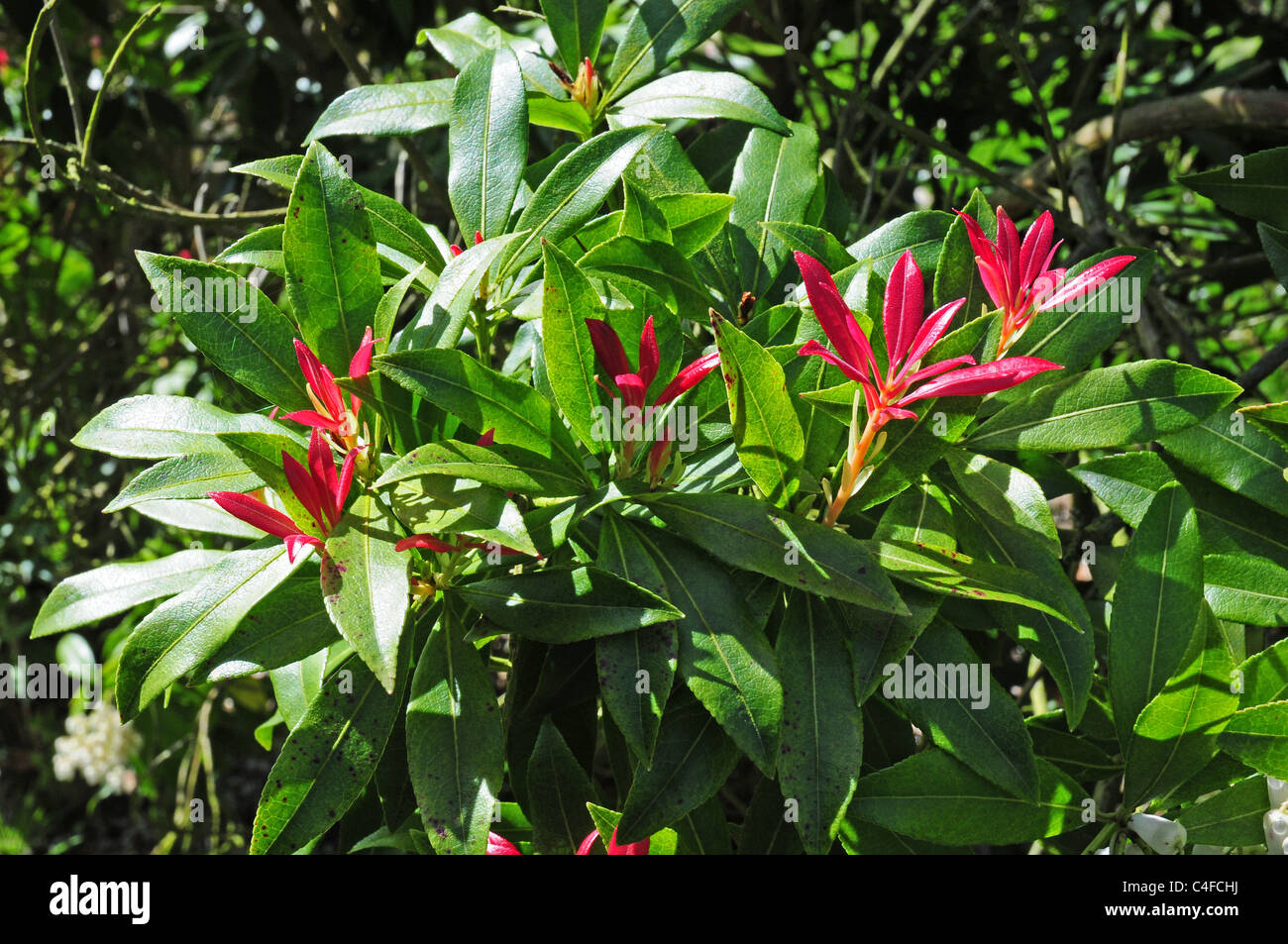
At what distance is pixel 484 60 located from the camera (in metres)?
1.29

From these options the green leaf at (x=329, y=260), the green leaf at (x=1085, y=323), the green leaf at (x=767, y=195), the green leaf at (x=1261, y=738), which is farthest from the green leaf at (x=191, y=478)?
the green leaf at (x=1261, y=738)

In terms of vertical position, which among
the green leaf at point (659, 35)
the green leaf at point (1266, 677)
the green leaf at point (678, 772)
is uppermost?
the green leaf at point (659, 35)

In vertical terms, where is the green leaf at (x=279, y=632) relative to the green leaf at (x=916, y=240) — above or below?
below

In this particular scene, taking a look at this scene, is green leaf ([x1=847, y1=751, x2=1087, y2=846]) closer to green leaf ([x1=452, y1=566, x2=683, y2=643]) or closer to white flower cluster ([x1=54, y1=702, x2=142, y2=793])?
green leaf ([x1=452, y1=566, x2=683, y2=643])

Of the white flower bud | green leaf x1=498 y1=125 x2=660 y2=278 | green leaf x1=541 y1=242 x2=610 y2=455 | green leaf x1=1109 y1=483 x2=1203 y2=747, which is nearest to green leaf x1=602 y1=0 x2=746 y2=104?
green leaf x1=498 y1=125 x2=660 y2=278

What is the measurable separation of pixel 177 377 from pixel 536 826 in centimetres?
271

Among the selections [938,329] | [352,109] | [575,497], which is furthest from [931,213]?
[352,109]

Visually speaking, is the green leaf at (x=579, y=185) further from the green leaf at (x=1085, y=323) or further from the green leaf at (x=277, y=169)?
the green leaf at (x=1085, y=323)

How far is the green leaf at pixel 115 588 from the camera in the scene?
1.21m

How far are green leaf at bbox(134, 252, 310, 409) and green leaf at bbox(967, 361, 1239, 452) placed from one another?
74 centimetres

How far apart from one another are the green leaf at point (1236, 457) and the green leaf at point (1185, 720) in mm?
166

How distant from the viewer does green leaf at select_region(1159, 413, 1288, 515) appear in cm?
116

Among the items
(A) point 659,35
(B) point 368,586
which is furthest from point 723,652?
(A) point 659,35

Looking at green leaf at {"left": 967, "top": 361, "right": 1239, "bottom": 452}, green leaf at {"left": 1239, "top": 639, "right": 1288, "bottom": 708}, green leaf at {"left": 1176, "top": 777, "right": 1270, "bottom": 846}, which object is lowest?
green leaf at {"left": 1176, "top": 777, "right": 1270, "bottom": 846}
